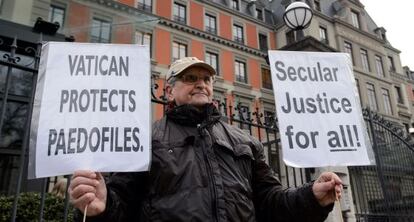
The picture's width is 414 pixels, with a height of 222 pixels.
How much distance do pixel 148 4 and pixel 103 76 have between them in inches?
942

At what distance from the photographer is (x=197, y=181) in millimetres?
2021

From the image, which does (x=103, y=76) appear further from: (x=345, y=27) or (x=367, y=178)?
(x=345, y=27)

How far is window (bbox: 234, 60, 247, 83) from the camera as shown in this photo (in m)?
27.8

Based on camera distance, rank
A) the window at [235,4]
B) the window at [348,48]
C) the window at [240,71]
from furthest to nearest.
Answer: the window at [348,48] → the window at [235,4] → the window at [240,71]

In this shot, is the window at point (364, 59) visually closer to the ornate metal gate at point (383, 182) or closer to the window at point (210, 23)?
the window at point (210, 23)

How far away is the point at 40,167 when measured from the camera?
1.96 metres

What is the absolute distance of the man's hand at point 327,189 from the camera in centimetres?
214

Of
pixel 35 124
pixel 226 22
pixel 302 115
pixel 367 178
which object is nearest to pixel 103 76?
pixel 35 124

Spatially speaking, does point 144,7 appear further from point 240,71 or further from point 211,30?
point 240,71

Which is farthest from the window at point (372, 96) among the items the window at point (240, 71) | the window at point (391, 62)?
the window at point (240, 71)

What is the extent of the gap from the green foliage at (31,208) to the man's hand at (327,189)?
522 cm

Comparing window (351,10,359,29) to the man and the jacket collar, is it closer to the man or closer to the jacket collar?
the man

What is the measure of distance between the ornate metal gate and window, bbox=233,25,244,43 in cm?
2302

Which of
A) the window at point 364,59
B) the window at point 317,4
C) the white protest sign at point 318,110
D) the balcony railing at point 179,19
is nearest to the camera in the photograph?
the white protest sign at point 318,110
